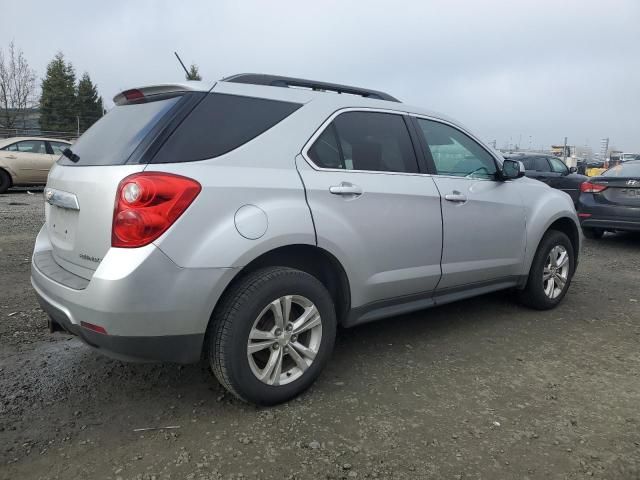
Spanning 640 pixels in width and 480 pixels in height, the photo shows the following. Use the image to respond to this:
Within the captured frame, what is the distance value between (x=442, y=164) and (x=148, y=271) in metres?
2.27

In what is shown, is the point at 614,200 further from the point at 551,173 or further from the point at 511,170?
the point at 551,173

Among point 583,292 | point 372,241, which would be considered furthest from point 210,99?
point 583,292

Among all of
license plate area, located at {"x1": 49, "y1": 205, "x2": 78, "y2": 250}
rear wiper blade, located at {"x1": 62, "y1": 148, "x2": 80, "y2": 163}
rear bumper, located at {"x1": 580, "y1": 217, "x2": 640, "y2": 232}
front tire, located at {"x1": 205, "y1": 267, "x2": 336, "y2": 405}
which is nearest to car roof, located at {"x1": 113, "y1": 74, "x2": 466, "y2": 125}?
rear wiper blade, located at {"x1": 62, "y1": 148, "x2": 80, "y2": 163}

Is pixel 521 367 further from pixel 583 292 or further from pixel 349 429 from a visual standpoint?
pixel 583 292

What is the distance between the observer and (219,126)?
268 cm

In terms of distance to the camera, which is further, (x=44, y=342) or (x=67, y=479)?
(x=44, y=342)

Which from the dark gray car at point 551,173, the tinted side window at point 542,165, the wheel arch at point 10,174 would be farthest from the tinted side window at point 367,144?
the wheel arch at point 10,174

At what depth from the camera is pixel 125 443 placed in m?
2.46

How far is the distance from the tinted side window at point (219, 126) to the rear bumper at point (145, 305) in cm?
52

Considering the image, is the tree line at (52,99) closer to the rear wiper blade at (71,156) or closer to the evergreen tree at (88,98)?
the evergreen tree at (88,98)

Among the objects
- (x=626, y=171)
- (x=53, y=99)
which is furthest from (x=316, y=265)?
(x=53, y=99)

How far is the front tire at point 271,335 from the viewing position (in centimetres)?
255

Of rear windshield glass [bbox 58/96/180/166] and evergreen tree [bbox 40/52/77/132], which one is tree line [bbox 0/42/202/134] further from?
rear windshield glass [bbox 58/96/180/166]

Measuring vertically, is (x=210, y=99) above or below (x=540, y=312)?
above
